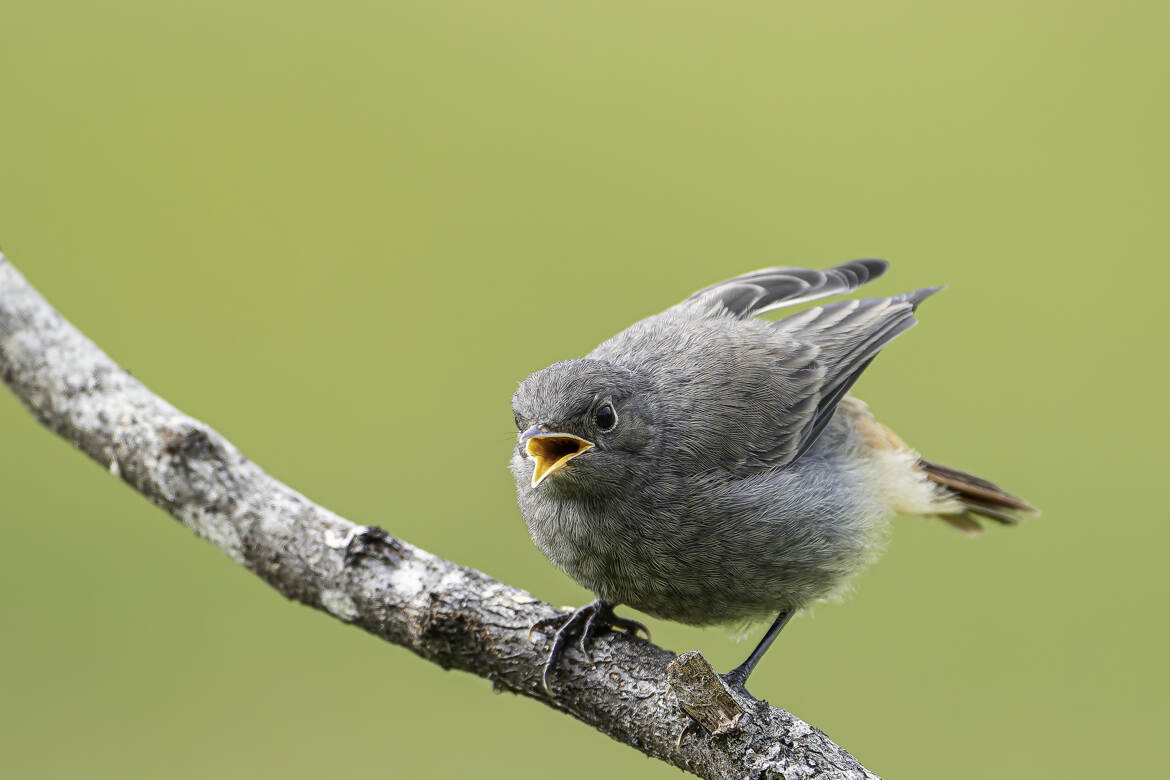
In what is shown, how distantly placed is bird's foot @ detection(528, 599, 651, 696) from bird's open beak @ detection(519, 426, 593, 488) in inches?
20.4

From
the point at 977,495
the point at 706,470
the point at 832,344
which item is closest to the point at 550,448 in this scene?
the point at 706,470

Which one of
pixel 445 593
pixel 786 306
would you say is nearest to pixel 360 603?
pixel 445 593

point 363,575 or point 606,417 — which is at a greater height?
point 606,417

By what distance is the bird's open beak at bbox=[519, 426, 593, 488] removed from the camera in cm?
322

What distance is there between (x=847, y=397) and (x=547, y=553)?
64.8 inches

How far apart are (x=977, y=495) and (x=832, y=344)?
4.12 feet

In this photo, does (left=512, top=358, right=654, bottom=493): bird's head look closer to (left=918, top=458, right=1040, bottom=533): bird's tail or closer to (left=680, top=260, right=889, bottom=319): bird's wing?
(left=680, top=260, right=889, bottom=319): bird's wing

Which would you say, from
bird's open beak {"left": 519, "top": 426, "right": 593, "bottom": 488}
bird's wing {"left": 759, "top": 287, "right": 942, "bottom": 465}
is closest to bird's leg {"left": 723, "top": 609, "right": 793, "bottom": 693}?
bird's wing {"left": 759, "top": 287, "right": 942, "bottom": 465}

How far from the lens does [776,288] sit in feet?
14.8

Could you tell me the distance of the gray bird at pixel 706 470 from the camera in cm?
338

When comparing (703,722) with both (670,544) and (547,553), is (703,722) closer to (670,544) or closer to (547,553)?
(670,544)

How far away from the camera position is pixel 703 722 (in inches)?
114

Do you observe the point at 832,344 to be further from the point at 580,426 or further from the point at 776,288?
the point at 580,426

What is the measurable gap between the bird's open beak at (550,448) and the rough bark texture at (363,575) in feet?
1.68
